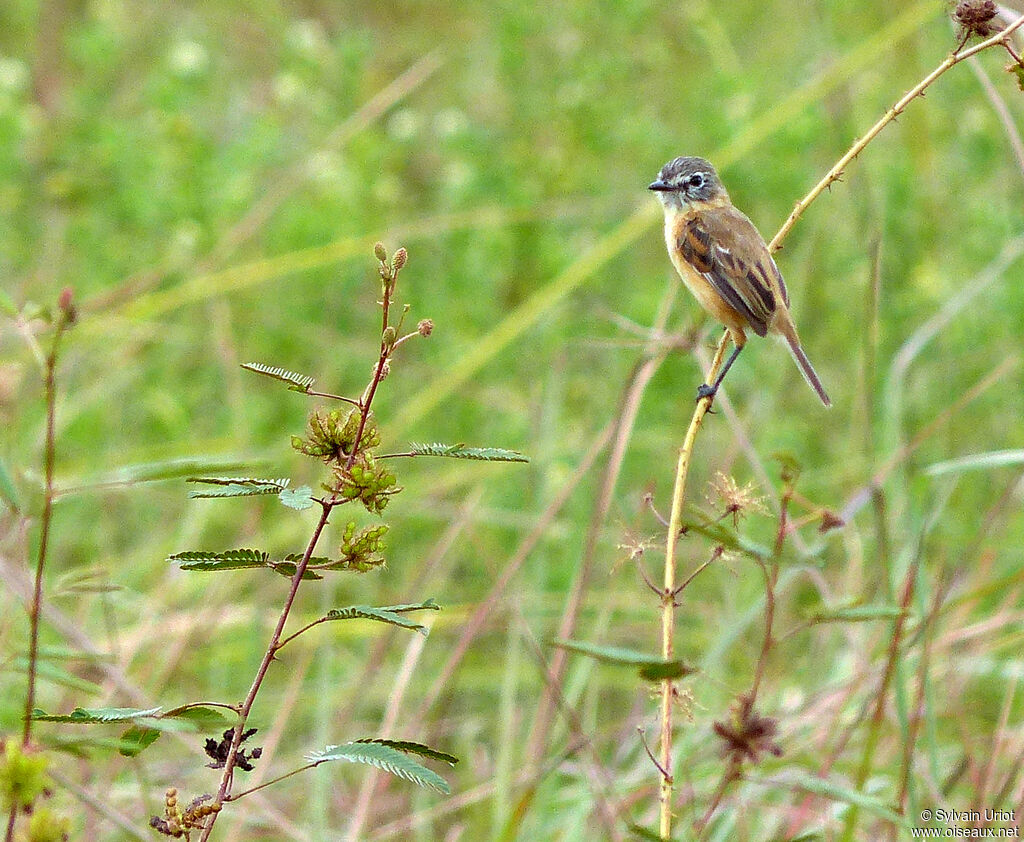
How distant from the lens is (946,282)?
5.32m

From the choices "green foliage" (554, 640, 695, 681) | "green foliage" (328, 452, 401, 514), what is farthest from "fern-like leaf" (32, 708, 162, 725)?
"green foliage" (554, 640, 695, 681)

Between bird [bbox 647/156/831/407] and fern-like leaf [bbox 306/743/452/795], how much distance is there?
199 cm

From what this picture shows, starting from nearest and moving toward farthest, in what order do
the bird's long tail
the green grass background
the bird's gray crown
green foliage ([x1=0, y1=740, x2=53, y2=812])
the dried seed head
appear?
green foliage ([x1=0, y1=740, x2=53, y2=812]), the dried seed head, the bird's long tail, the bird's gray crown, the green grass background

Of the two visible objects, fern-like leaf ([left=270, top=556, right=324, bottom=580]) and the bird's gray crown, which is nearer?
fern-like leaf ([left=270, top=556, right=324, bottom=580])

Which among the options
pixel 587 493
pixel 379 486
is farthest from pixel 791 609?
pixel 379 486

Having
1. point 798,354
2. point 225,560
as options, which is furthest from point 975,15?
point 798,354

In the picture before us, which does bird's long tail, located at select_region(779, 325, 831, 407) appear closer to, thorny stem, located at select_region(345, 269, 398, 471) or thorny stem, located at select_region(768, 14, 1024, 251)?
thorny stem, located at select_region(768, 14, 1024, 251)

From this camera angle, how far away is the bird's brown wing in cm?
329

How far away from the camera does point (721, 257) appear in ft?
11.3

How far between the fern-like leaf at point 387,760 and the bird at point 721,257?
199 cm

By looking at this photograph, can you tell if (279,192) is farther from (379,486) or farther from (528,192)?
(379,486)

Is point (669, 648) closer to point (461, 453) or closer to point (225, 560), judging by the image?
point (461, 453)

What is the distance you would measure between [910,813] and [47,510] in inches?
64.2

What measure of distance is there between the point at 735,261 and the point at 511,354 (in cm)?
232
